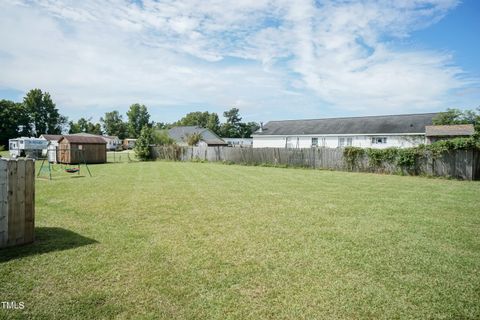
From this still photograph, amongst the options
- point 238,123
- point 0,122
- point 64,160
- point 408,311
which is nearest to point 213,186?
point 408,311

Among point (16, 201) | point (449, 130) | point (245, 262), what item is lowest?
point (245, 262)

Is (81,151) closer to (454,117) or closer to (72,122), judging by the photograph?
(454,117)

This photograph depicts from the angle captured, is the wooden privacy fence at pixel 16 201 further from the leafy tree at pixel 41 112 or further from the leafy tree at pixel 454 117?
the leafy tree at pixel 41 112

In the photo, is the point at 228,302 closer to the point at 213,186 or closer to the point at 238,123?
the point at 213,186

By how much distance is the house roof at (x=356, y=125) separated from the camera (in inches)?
1250

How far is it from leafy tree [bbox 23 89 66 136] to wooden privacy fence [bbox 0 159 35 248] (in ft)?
263

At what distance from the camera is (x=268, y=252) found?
5.07 metres

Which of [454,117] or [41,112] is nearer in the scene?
[454,117]

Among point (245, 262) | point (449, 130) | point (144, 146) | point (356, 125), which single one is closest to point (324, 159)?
point (356, 125)

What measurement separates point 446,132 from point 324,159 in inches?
587

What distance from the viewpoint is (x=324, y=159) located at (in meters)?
22.5

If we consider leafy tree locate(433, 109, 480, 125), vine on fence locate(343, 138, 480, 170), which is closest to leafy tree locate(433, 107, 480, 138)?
leafy tree locate(433, 109, 480, 125)

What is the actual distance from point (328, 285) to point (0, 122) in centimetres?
7219

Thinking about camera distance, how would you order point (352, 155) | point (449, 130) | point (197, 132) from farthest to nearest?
point (197, 132), point (449, 130), point (352, 155)
